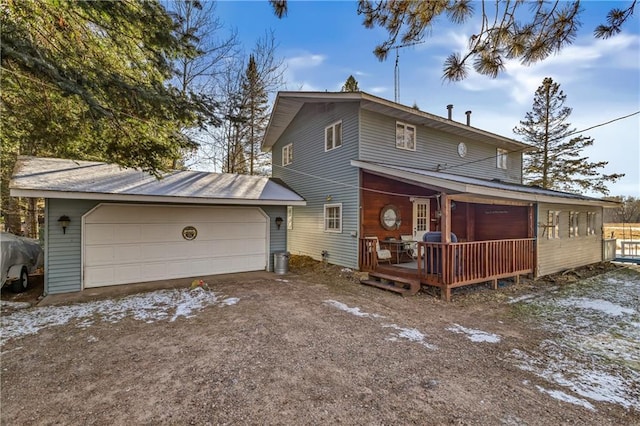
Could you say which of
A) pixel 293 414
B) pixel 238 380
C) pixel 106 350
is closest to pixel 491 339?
pixel 293 414

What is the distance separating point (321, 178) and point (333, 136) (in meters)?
1.57

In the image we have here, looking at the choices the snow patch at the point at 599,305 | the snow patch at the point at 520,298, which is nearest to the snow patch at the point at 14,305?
the snow patch at the point at 520,298

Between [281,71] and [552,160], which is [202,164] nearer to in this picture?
[281,71]

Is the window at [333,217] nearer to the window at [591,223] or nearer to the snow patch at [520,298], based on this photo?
the snow patch at [520,298]

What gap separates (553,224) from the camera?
30.7 ft

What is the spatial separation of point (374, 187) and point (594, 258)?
989 centimetres

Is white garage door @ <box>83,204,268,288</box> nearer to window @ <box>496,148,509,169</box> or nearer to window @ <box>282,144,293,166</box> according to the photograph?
window @ <box>282,144,293,166</box>

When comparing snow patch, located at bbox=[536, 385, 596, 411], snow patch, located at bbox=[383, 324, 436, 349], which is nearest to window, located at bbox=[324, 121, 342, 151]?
snow patch, located at bbox=[383, 324, 436, 349]

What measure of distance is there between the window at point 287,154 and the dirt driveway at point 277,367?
8.24 metres

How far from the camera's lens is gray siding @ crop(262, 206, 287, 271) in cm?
935

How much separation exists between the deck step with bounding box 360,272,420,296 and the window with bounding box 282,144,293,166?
6.90 metres

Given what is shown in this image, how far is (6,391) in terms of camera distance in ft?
9.20

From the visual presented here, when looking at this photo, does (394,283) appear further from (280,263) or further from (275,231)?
(275,231)

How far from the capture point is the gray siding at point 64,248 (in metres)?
6.31
